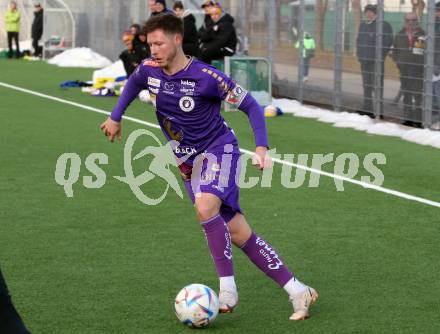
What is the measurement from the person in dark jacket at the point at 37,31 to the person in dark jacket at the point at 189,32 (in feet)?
56.7

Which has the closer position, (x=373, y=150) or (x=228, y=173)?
(x=228, y=173)

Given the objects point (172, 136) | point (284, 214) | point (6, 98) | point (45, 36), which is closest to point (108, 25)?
point (45, 36)

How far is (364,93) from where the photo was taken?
1889 cm

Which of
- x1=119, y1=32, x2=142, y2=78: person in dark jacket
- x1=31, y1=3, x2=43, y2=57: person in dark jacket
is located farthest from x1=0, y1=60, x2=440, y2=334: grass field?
x1=31, y1=3, x2=43, y2=57: person in dark jacket

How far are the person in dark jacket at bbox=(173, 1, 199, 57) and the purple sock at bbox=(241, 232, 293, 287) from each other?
15157mm

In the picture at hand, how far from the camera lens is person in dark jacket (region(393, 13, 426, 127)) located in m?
16.9

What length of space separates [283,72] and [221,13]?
6.42 feet

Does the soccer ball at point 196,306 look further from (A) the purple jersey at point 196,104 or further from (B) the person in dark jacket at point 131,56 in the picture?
(B) the person in dark jacket at point 131,56

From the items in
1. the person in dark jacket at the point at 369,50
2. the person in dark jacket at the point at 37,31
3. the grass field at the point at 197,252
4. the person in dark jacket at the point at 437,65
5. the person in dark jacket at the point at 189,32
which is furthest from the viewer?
the person in dark jacket at the point at 37,31

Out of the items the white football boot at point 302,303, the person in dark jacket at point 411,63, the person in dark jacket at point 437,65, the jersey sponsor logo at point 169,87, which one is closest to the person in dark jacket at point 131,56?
the person in dark jacket at point 411,63

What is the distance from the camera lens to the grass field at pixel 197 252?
22.1ft

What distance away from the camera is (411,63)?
17.1 m

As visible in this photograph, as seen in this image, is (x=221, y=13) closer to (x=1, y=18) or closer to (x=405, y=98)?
(x=405, y=98)

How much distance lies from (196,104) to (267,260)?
1108 millimetres
